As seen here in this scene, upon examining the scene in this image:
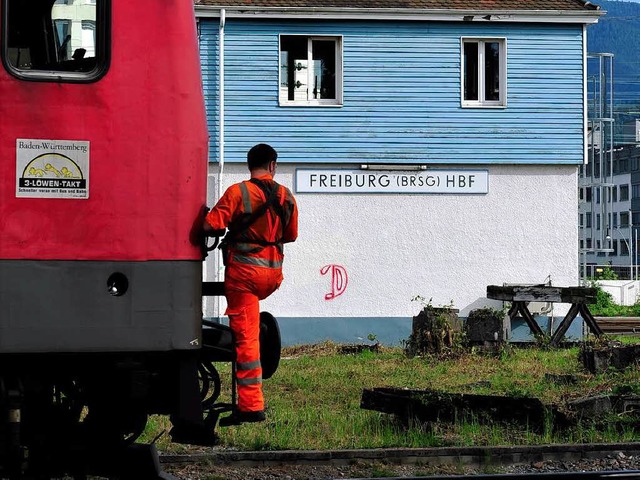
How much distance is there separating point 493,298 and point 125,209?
15.9 meters

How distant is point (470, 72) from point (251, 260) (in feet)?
52.9

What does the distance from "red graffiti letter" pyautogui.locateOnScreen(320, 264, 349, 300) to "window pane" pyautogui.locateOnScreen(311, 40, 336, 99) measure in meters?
3.32

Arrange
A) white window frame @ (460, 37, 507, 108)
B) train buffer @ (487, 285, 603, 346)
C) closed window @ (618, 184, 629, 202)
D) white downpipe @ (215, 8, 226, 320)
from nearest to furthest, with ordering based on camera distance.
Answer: train buffer @ (487, 285, 603, 346), white downpipe @ (215, 8, 226, 320), white window frame @ (460, 37, 507, 108), closed window @ (618, 184, 629, 202)

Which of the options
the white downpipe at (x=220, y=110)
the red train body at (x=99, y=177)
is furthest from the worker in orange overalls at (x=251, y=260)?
the white downpipe at (x=220, y=110)

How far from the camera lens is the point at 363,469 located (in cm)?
888

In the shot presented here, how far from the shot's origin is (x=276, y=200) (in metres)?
7.10

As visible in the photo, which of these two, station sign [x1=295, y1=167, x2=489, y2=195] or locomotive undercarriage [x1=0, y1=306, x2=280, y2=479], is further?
station sign [x1=295, y1=167, x2=489, y2=195]

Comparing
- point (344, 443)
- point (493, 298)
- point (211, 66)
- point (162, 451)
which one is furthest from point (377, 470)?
point (211, 66)

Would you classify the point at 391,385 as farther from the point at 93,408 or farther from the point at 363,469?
the point at 93,408

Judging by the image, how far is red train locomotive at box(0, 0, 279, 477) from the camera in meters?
5.77

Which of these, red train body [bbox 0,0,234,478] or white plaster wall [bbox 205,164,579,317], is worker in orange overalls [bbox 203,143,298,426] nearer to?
red train body [bbox 0,0,234,478]

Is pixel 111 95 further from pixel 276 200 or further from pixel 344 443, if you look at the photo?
pixel 344 443

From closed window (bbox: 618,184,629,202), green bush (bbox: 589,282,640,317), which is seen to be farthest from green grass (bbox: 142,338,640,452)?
closed window (bbox: 618,184,629,202)

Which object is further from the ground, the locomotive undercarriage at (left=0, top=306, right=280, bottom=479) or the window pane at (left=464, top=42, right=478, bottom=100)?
the window pane at (left=464, top=42, right=478, bottom=100)
